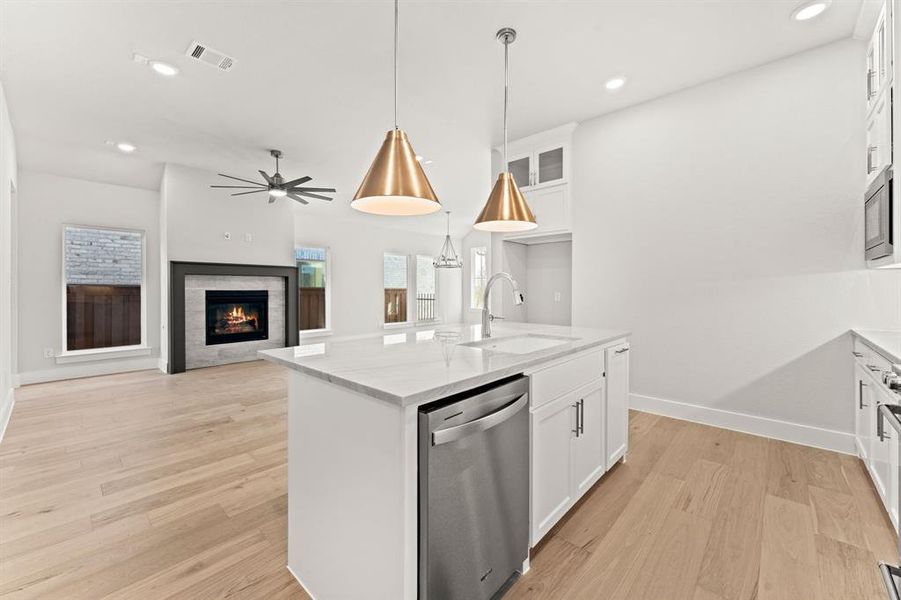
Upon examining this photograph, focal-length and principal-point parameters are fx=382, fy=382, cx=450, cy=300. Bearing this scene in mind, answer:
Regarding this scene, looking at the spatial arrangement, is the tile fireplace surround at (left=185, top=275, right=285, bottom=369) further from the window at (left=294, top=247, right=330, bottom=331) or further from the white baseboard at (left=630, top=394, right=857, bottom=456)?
the white baseboard at (left=630, top=394, right=857, bottom=456)

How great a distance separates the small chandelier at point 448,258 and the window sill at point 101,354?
17.2 ft

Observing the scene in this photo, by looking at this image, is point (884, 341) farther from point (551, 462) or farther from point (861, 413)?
point (551, 462)

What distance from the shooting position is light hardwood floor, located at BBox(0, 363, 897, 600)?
59.6 inches

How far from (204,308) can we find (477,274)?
5824 millimetres

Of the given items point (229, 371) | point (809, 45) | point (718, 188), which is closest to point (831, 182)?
point (718, 188)

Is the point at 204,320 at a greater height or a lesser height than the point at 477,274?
lesser

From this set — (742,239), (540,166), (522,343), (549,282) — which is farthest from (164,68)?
(742,239)

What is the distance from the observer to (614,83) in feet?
10.5

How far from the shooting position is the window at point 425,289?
936 cm

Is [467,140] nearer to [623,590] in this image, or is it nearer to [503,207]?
[503,207]

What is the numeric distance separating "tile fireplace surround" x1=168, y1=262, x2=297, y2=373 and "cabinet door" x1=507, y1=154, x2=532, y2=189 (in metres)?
4.03

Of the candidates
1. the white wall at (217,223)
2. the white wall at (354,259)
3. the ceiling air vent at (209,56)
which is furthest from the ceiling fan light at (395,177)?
the white wall at (354,259)

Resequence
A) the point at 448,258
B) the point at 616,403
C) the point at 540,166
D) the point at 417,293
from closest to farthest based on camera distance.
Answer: the point at 616,403
the point at 540,166
the point at 448,258
the point at 417,293

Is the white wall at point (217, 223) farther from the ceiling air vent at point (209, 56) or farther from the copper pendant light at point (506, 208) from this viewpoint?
the copper pendant light at point (506, 208)
